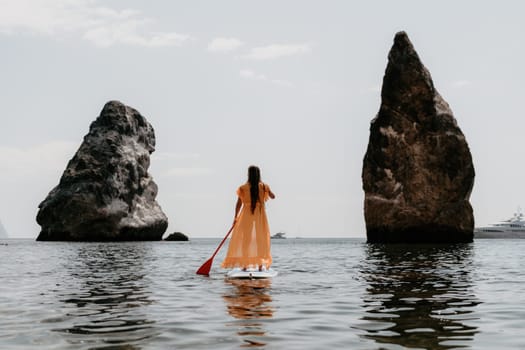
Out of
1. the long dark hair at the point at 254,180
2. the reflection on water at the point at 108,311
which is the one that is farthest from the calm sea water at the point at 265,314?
the long dark hair at the point at 254,180

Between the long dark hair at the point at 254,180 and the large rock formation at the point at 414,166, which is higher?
the large rock formation at the point at 414,166

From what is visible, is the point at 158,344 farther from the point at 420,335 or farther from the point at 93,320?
the point at 420,335

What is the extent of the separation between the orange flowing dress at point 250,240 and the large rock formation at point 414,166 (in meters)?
49.5

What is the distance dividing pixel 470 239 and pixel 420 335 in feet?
198

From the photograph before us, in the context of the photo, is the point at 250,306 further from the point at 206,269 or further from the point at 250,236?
the point at 206,269

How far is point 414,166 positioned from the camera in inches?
2581

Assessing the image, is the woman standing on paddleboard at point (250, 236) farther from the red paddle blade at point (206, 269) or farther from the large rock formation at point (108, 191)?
the large rock formation at point (108, 191)

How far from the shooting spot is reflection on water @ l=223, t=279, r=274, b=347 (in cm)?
740

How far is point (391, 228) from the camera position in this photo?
6419 cm

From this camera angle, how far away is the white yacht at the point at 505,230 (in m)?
132

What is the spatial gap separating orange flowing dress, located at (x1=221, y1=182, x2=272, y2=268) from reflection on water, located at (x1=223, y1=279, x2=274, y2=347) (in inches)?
39.6

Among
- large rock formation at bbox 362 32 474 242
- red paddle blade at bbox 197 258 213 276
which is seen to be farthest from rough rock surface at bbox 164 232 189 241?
red paddle blade at bbox 197 258 213 276

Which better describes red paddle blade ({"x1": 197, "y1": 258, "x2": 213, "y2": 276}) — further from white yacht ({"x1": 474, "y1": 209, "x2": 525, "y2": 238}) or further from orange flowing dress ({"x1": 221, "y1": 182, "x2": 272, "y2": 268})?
white yacht ({"x1": 474, "y1": 209, "x2": 525, "y2": 238})

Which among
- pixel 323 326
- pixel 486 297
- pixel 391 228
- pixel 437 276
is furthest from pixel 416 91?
pixel 323 326
